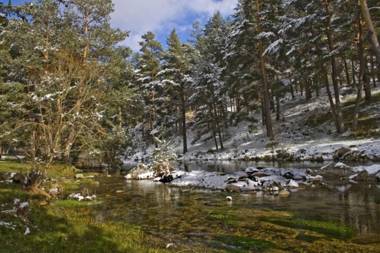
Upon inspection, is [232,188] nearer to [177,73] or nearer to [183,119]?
[183,119]

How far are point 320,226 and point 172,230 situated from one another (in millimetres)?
4378

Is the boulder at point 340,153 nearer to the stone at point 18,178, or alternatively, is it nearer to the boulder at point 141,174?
the boulder at point 141,174

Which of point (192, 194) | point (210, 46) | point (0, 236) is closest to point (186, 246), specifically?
point (0, 236)

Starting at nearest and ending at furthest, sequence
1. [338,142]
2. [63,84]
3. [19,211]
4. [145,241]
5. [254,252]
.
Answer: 1. [254,252]
2. [145,241]
3. [19,211]
4. [63,84]
5. [338,142]

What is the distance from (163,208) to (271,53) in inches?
1088

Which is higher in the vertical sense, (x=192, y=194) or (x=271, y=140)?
(x=271, y=140)

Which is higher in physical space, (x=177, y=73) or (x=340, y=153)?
(x=177, y=73)

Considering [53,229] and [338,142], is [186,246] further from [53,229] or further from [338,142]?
[338,142]

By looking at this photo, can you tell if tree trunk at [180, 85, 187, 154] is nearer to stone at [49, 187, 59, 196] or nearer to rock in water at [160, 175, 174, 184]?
rock in water at [160, 175, 174, 184]

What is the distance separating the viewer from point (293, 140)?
3944 centimetres

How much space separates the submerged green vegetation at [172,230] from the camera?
30.1ft

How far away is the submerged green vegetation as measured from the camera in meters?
9.17

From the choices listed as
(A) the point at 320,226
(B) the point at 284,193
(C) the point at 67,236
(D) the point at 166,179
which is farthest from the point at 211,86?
(C) the point at 67,236

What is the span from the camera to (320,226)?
11.8 meters
